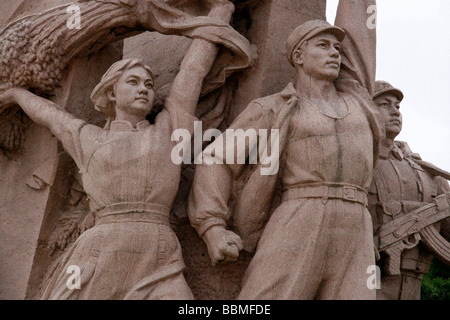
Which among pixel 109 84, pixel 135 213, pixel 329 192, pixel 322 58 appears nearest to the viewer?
pixel 329 192

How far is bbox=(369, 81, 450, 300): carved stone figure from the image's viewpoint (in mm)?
8203

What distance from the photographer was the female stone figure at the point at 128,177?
7.18 m

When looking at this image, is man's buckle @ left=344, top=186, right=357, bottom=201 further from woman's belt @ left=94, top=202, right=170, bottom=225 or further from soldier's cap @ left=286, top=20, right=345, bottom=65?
woman's belt @ left=94, top=202, right=170, bottom=225

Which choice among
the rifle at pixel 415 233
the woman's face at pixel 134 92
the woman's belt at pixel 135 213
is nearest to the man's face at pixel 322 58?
the woman's face at pixel 134 92

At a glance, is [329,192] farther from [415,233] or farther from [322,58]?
[415,233]

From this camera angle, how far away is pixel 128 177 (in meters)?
7.36

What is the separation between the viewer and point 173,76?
8539 mm

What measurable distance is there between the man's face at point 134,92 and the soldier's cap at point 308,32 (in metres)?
1.20

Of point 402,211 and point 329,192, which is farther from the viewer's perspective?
point 402,211

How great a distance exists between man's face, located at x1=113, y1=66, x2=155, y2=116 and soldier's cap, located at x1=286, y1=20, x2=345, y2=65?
47.3 inches

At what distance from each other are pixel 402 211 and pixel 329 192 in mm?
1457

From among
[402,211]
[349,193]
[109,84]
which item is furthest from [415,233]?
[109,84]

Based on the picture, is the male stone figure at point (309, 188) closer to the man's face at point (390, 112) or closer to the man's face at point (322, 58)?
the man's face at point (322, 58)
